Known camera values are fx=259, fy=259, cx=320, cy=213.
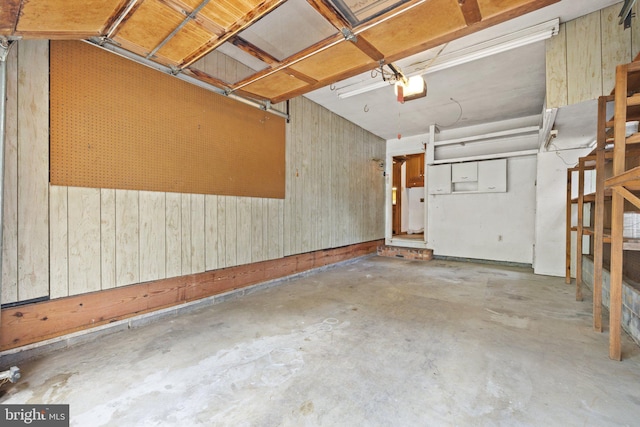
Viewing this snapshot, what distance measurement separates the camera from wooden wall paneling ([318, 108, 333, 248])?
480 centimetres

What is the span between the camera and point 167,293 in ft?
8.95

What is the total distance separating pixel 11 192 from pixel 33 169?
0.70ft

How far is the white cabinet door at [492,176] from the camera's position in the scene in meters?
5.33

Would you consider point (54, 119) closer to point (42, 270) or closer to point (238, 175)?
point (42, 270)

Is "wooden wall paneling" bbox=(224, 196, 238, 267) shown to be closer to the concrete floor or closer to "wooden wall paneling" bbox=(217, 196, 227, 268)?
"wooden wall paneling" bbox=(217, 196, 227, 268)

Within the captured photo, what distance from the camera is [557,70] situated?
107 inches

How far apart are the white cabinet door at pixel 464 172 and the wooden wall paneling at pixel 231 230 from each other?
4878mm

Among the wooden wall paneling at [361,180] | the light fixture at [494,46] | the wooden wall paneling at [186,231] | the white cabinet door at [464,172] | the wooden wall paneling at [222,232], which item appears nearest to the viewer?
the light fixture at [494,46]

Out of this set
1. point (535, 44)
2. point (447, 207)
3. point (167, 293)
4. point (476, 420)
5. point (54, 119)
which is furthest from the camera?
point (447, 207)

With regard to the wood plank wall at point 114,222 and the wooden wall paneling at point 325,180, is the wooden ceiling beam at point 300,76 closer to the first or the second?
the wood plank wall at point 114,222

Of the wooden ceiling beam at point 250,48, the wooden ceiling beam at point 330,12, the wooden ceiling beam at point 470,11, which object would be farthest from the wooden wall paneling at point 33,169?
the wooden ceiling beam at point 470,11

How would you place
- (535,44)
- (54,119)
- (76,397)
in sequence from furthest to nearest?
(535,44) → (54,119) → (76,397)

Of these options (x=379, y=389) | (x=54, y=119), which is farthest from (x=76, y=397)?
(x=54, y=119)

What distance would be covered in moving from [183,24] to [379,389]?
283 cm
